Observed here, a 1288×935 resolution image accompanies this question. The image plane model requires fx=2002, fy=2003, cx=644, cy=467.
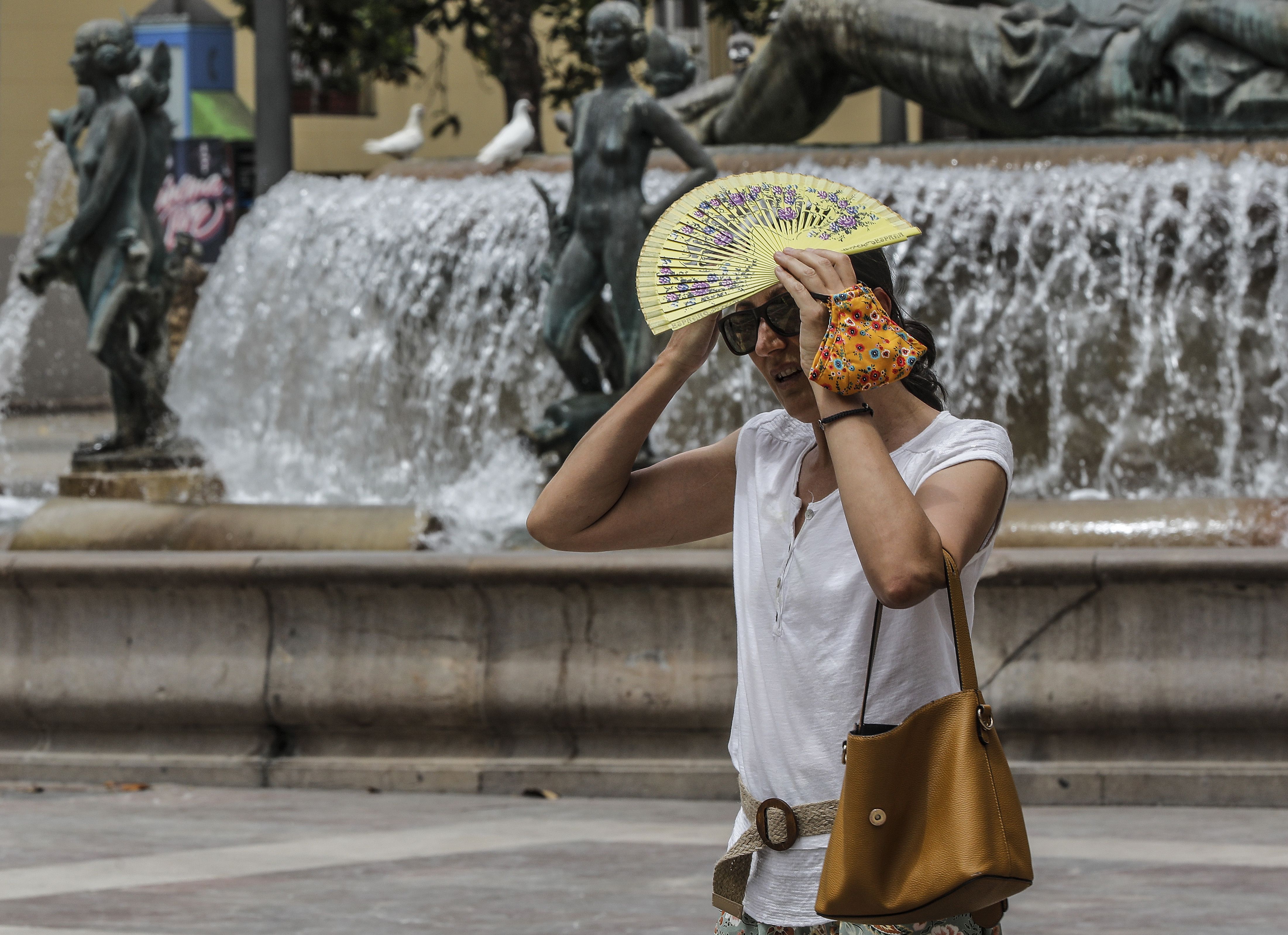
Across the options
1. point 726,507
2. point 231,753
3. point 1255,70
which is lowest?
point 231,753

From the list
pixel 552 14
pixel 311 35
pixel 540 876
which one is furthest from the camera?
pixel 311 35

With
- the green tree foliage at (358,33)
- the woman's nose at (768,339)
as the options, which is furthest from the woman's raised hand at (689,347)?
the green tree foliage at (358,33)

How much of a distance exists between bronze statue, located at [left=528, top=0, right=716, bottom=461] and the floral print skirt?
Answer: 5997 millimetres

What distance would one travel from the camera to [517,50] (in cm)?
2056

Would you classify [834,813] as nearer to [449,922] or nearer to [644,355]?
[449,922]

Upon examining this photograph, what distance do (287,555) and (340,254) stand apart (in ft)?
14.8

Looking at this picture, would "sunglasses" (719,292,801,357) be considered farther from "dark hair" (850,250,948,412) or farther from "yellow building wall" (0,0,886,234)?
"yellow building wall" (0,0,886,234)

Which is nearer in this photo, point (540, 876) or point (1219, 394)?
point (540, 876)

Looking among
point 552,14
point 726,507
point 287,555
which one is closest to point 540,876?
point 287,555

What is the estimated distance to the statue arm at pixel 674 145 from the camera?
827 cm

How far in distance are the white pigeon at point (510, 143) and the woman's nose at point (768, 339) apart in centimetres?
894

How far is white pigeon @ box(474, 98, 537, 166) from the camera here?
36.3 ft

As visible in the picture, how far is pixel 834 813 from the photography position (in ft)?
7.14

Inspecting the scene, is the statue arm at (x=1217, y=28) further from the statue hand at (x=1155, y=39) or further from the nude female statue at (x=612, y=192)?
the nude female statue at (x=612, y=192)
